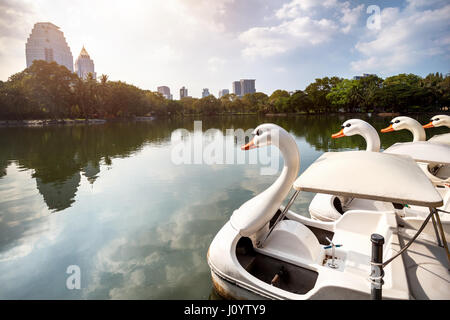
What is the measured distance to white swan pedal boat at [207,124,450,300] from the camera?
2.60m

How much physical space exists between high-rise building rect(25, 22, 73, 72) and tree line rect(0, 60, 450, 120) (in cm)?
9222

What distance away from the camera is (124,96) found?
54.4m

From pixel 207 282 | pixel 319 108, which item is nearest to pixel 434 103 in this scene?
pixel 319 108

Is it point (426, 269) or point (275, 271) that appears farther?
point (275, 271)

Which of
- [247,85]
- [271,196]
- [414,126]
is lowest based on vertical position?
[271,196]

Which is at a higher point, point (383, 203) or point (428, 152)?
point (428, 152)

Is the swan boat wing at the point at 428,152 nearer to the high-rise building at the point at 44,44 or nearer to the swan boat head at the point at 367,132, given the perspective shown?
the swan boat head at the point at 367,132

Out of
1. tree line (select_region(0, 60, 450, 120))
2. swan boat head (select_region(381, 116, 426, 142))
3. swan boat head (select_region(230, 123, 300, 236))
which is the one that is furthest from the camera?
tree line (select_region(0, 60, 450, 120))

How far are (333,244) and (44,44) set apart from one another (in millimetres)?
167369

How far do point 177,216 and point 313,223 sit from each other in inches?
152

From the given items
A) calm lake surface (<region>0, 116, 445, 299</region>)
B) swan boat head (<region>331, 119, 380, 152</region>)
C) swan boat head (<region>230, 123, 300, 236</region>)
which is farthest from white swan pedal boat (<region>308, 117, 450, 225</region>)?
swan boat head (<region>230, 123, 300, 236</region>)

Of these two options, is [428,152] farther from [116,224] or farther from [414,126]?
[116,224]

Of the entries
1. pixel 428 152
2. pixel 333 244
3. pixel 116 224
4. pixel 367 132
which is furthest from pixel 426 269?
pixel 116 224

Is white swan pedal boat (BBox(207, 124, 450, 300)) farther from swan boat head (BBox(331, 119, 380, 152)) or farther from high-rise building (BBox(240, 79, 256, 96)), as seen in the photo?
high-rise building (BBox(240, 79, 256, 96))
